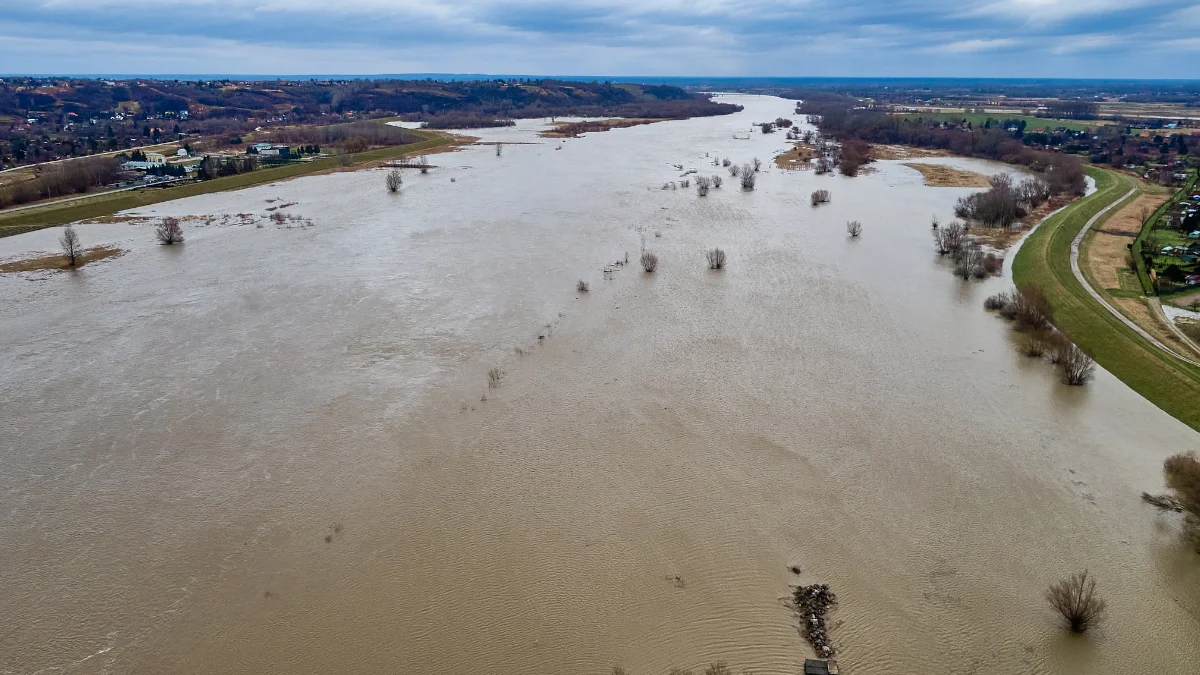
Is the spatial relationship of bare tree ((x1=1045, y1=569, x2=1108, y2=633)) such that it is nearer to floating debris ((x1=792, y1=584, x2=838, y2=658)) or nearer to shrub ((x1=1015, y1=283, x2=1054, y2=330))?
floating debris ((x1=792, y1=584, x2=838, y2=658))

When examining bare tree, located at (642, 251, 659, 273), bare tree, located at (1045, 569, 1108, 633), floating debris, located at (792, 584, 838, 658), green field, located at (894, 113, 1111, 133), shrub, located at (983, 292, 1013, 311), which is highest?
green field, located at (894, 113, 1111, 133)

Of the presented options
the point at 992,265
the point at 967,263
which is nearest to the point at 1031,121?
the point at 992,265

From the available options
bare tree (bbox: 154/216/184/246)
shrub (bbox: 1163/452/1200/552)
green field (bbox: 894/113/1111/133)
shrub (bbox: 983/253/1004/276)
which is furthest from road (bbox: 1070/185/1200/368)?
green field (bbox: 894/113/1111/133)

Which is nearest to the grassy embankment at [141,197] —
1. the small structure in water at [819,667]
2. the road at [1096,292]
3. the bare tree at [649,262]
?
the bare tree at [649,262]

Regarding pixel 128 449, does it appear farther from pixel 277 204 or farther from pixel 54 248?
pixel 277 204

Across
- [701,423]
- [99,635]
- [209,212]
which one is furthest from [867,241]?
[209,212]
